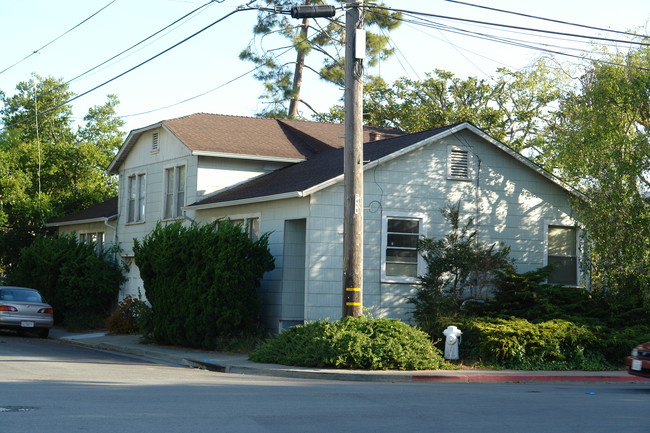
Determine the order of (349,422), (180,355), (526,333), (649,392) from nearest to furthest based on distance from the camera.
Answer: (349,422)
(649,392)
(526,333)
(180,355)

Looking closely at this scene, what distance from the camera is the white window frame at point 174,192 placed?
26250 millimetres

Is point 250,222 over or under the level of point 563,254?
over

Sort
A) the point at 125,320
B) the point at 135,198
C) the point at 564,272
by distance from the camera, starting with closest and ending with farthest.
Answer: the point at 564,272 → the point at 125,320 → the point at 135,198

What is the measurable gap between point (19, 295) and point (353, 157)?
44.9 feet

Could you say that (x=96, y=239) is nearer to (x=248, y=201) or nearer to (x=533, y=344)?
(x=248, y=201)

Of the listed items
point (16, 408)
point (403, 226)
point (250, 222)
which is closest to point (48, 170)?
point (250, 222)

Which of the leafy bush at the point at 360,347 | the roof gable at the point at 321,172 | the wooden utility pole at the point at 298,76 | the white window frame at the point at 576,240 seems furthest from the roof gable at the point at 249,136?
the wooden utility pole at the point at 298,76

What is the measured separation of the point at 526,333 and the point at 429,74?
2806cm

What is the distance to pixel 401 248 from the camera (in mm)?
21406

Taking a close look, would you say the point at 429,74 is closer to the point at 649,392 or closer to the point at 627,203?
the point at 627,203

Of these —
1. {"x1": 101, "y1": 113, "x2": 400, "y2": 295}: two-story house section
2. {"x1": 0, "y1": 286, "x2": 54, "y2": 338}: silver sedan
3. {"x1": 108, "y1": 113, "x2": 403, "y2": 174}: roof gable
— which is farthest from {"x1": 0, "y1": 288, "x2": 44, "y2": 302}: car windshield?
{"x1": 108, "y1": 113, "x2": 403, "y2": 174}: roof gable

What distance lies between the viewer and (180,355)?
19.7 m

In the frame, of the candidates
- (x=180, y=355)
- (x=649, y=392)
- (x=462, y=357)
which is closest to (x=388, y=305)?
(x=462, y=357)

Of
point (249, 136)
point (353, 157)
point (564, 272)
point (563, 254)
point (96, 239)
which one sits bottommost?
point (564, 272)
